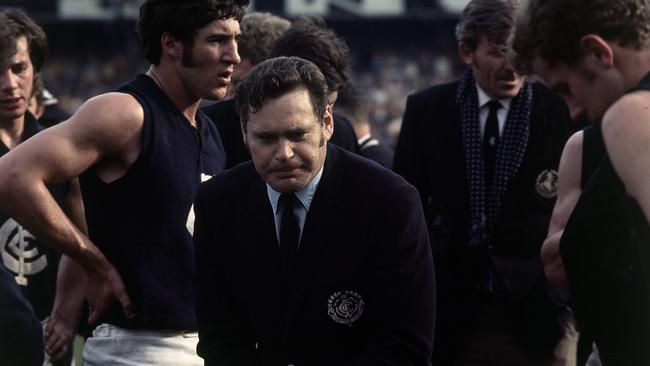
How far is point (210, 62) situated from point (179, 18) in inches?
7.9

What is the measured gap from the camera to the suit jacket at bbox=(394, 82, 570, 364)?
500cm

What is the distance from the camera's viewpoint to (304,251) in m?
3.31

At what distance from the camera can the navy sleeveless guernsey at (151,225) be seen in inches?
155

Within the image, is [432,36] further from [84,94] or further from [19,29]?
[19,29]

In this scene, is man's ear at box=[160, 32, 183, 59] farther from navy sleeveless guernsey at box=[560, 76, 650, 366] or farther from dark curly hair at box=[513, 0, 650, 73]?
navy sleeveless guernsey at box=[560, 76, 650, 366]

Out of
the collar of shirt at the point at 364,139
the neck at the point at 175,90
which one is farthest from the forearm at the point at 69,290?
the collar of shirt at the point at 364,139

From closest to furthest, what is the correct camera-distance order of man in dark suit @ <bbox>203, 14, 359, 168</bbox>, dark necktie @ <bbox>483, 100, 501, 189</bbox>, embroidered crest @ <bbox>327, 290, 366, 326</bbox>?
1. embroidered crest @ <bbox>327, 290, 366, 326</bbox>
2. man in dark suit @ <bbox>203, 14, 359, 168</bbox>
3. dark necktie @ <bbox>483, 100, 501, 189</bbox>

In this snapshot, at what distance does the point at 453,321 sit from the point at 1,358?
232 cm

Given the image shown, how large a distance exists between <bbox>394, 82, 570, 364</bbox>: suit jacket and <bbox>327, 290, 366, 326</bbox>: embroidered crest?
1.77m

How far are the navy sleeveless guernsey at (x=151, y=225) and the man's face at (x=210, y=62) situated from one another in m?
0.22

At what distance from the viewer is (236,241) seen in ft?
11.2

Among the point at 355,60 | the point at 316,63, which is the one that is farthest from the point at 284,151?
the point at 355,60

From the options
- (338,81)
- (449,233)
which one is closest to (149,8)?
(338,81)

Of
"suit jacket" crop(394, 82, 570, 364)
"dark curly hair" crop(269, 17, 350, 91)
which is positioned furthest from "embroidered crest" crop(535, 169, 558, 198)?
"dark curly hair" crop(269, 17, 350, 91)
